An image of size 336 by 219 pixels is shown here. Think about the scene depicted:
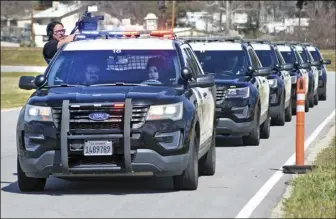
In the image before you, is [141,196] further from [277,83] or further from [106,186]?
[277,83]

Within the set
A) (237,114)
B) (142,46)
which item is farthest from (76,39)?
(237,114)

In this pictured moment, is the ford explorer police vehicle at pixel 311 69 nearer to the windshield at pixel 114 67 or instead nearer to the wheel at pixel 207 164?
the wheel at pixel 207 164

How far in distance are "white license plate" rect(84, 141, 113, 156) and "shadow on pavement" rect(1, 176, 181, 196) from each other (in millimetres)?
734

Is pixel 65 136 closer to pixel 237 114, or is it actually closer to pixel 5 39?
pixel 237 114

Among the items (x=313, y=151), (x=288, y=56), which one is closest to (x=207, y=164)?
(x=313, y=151)

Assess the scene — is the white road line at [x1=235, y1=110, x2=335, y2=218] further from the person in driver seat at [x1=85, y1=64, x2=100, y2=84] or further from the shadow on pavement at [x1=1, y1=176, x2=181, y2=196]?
the person in driver seat at [x1=85, y1=64, x2=100, y2=84]

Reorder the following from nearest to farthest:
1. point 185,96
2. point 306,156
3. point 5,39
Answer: point 185,96
point 306,156
point 5,39

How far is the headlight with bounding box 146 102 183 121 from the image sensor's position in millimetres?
9875

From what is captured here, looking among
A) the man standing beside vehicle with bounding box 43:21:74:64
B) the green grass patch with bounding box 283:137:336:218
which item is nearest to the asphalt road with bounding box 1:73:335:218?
the green grass patch with bounding box 283:137:336:218

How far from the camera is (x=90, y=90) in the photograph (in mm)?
10305

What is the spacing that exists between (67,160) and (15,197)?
0.74 m

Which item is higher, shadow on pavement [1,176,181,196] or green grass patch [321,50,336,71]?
shadow on pavement [1,176,181,196]

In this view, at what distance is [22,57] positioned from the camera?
242ft

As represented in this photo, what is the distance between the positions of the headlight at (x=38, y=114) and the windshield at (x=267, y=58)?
11.6 meters
